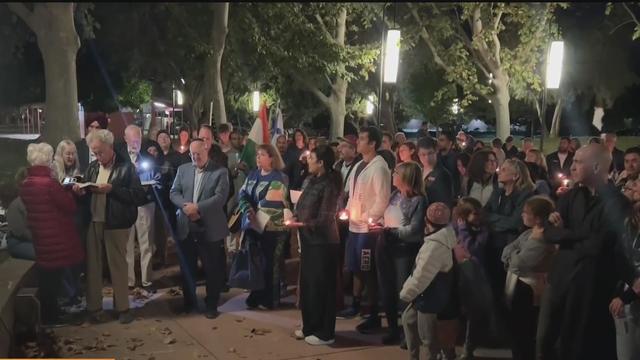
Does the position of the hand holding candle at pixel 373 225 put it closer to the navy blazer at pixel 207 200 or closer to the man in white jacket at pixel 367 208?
the man in white jacket at pixel 367 208

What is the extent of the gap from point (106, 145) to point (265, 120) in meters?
2.53

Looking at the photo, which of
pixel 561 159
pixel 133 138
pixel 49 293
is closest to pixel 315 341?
pixel 49 293

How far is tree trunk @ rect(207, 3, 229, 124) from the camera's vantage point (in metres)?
19.1

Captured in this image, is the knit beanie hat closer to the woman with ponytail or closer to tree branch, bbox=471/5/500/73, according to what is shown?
the woman with ponytail

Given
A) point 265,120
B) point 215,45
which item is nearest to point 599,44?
point 215,45

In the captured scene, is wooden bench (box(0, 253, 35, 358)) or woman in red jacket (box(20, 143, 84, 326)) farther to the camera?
woman in red jacket (box(20, 143, 84, 326))

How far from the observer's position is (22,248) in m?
6.65

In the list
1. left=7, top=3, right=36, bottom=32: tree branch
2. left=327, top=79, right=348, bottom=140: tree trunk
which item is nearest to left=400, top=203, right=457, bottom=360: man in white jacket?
left=7, top=3, right=36, bottom=32: tree branch

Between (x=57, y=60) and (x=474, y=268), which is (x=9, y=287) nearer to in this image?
(x=474, y=268)

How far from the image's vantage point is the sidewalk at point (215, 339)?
582cm

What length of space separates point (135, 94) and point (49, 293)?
108 feet

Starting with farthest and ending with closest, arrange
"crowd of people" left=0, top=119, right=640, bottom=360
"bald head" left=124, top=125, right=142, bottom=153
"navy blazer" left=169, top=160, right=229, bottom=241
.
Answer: "bald head" left=124, top=125, right=142, bottom=153 → "navy blazer" left=169, top=160, right=229, bottom=241 → "crowd of people" left=0, top=119, right=640, bottom=360

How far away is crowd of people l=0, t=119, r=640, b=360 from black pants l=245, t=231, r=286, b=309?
0.02 metres

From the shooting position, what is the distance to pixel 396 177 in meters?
5.78
